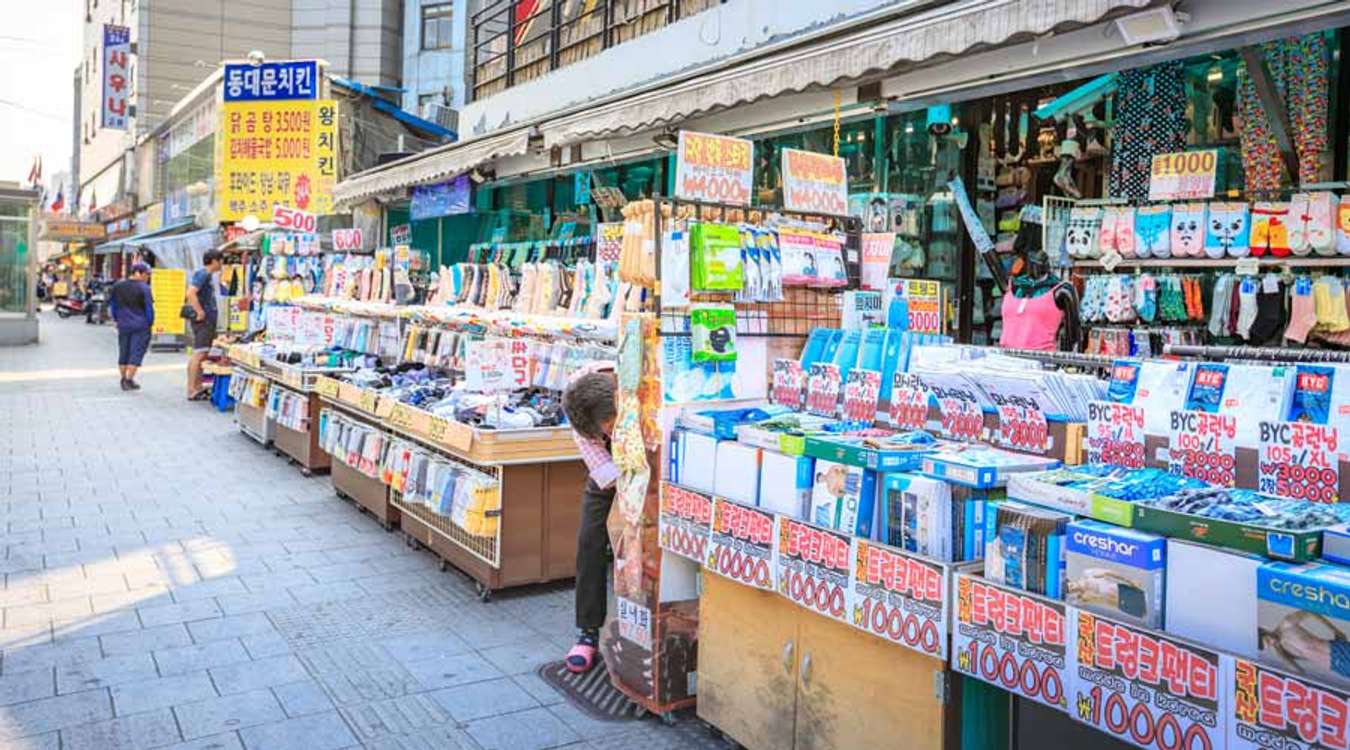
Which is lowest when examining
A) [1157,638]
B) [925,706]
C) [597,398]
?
[925,706]

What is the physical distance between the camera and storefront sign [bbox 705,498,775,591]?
371 cm

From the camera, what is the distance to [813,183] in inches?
199

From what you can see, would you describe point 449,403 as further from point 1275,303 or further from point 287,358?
point 1275,303

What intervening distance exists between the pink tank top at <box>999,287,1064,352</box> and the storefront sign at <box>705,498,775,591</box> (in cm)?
418

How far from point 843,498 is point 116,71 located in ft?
137

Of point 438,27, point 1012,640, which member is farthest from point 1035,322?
point 438,27

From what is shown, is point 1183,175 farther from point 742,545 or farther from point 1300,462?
point 742,545

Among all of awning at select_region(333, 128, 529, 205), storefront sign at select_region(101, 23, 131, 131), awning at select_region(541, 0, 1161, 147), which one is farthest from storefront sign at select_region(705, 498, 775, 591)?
storefront sign at select_region(101, 23, 131, 131)

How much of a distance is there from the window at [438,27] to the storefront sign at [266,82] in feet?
34.3

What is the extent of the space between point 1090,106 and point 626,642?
601 cm

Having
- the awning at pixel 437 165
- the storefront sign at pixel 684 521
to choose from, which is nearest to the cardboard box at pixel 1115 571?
the storefront sign at pixel 684 521

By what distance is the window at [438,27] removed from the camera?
1273 inches

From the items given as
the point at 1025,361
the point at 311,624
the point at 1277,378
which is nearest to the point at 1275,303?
the point at 1025,361

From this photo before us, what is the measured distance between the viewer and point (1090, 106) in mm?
7992
